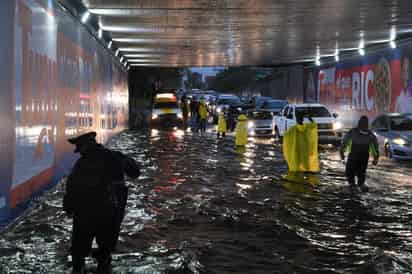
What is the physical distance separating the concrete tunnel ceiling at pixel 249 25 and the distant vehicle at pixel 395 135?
3312 millimetres

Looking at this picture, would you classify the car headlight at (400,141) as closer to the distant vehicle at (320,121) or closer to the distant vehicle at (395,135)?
the distant vehicle at (395,135)

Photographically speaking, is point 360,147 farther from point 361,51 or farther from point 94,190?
point 361,51

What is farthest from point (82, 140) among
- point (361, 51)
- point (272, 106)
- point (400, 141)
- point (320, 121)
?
point (272, 106)

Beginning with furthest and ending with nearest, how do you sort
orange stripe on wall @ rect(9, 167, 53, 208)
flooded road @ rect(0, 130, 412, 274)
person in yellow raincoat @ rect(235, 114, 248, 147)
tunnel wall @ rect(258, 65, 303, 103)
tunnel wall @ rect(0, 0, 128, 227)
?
tunnel wall @ rect(258, 65, 303, 103) → person in yellow raincoat @ rect(235, 114, 248, 147) → orange stripe on wall @ rect(9, 167, 53, 208) → tunnel wall @ rect(0, 0, 128, 227) → flooded road @ rect(0, 130, 412, 274)

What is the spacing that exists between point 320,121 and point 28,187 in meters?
16.3

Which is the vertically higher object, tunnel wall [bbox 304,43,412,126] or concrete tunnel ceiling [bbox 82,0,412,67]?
concrete tunnel ceiling [bbox 82,0,412,67]

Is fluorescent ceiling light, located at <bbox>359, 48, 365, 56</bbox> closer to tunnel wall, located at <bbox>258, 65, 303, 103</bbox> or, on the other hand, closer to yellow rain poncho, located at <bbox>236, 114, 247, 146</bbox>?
yellow rain poncho, located at <bbox>236, 114, 247, 146</bbox>

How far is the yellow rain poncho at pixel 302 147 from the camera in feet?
51.4

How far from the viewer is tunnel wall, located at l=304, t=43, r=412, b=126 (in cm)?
2769

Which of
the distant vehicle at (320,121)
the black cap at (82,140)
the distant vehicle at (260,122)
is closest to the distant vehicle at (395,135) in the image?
the distant vehicle at (320,121)

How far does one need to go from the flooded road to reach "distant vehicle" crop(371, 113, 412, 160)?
9.12ft

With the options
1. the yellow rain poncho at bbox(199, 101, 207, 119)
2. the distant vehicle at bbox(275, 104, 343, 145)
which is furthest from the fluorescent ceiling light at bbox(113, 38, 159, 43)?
the yellow rain poncho at bbox(199, 101, 207, 119)

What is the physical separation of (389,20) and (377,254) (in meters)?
15.6

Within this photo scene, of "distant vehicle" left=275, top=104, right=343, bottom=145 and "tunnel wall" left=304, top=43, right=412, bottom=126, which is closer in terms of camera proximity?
"distant vehicle" left=275, top=104, right=343, bottom=145
